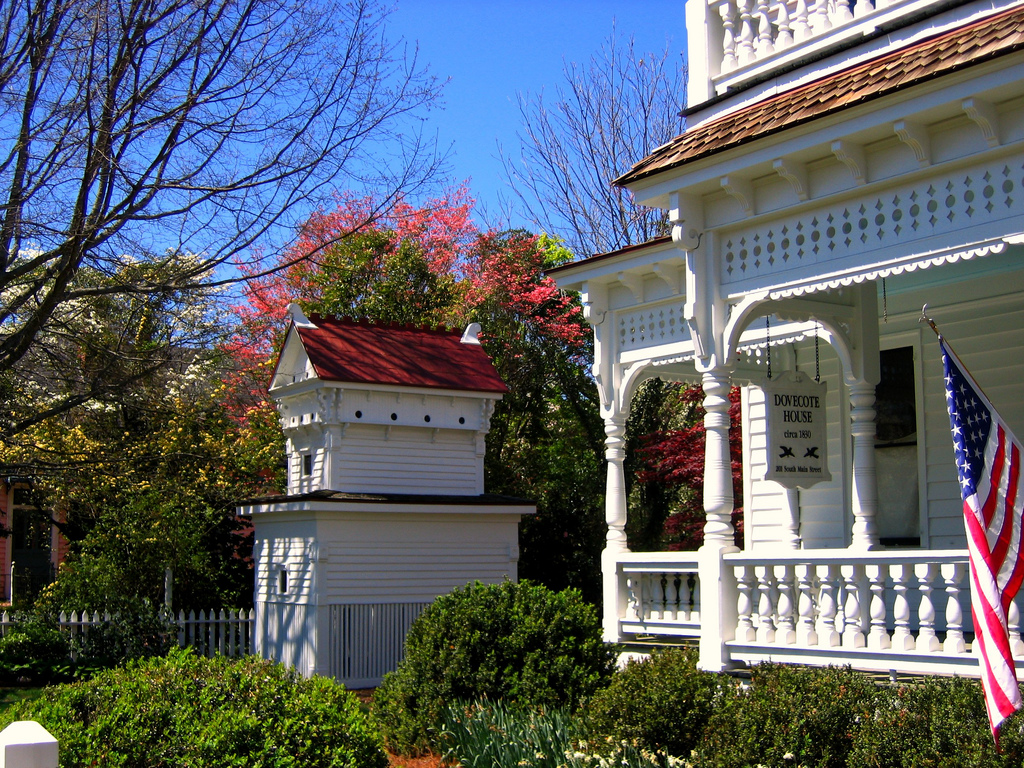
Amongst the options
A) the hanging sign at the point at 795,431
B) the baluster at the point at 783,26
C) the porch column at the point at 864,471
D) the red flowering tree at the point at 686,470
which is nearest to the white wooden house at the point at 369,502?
the red flowering tree at the point at 686,470

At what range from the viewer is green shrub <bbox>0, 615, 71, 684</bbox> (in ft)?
59.1

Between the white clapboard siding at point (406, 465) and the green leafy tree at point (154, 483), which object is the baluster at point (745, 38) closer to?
the white clapboard siding at point (406, 465)

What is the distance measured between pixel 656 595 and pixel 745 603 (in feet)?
8.25

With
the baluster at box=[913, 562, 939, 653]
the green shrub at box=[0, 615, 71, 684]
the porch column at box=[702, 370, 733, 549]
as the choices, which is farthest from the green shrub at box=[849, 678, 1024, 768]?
the green shrub at box=[0, 615, 71, 684]

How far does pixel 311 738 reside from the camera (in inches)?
270

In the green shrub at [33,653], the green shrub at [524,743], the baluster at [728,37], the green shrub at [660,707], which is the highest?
the baluster at [728,37]

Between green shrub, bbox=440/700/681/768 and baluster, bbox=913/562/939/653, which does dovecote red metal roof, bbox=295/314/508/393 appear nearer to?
green shrub, bbox=440/700/681/768

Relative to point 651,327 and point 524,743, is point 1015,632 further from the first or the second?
point 651,327

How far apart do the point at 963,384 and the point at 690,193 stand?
12.7 feet

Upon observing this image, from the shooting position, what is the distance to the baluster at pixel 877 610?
27.0ft

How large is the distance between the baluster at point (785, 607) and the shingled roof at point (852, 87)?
3715 millimetres

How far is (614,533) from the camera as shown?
12.2 m

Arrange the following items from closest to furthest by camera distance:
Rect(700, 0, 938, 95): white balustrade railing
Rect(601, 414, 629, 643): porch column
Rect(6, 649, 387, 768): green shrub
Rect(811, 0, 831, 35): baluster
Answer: Rect(6, 649, 387, 768): green shrub
Rect(700, 0, 938, 95): white balustrade railing
Rect(811, 0, 831, 35): baluster
Rect(601, 414, 629, 643): porch column

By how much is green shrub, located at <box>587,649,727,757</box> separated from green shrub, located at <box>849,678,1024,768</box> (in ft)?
4.58
